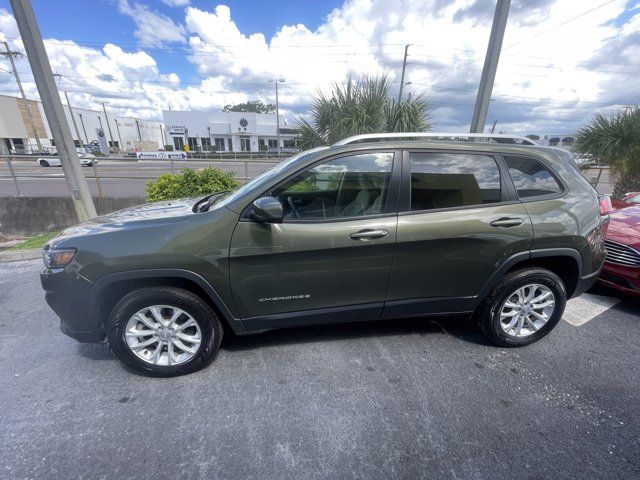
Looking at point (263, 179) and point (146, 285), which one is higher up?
point (263, 179)

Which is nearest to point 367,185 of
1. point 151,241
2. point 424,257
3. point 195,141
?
point 424,257

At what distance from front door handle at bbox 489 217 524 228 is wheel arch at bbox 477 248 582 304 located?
0.86 feet

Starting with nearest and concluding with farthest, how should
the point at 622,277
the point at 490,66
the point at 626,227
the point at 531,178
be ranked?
the point at 531,178 → the point at 622,277 → the point at 626,227 → the point at 490,66

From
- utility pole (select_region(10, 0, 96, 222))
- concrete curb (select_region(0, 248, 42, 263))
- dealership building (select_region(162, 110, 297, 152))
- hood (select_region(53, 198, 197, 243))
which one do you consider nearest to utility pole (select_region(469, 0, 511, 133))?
hood (select_region(53, 198, 197, 243))

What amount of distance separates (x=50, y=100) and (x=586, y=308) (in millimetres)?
8137

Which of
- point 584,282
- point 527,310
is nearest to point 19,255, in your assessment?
point 527,310

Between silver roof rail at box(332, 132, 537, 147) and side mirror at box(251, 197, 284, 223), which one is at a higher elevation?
silver roof rail at box(332, 132, 537, 147)

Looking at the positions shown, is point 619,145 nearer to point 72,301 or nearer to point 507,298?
point 507,298

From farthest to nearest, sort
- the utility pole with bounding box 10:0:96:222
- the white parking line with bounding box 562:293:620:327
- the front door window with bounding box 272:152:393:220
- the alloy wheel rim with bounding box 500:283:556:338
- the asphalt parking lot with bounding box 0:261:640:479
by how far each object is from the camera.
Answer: the utility pole with bounding box 10:0:96:222
the white parking line with bounding box 562:293:620:327
the alloy wheel rim with bounding box 500:283:556:338
the front door window with bounding box 272:152:393:220
the asphalt parking lot with bounding box 0:261:640:479

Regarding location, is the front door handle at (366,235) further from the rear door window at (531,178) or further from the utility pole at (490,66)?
the utility pole at (490,66)

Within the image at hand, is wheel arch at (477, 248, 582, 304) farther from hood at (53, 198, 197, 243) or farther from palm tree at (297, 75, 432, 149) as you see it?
palm tree at (297, 75, 432, 149)

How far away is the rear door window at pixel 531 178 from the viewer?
8.51 ft

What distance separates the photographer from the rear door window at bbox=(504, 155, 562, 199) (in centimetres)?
259

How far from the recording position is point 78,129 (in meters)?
56.3
